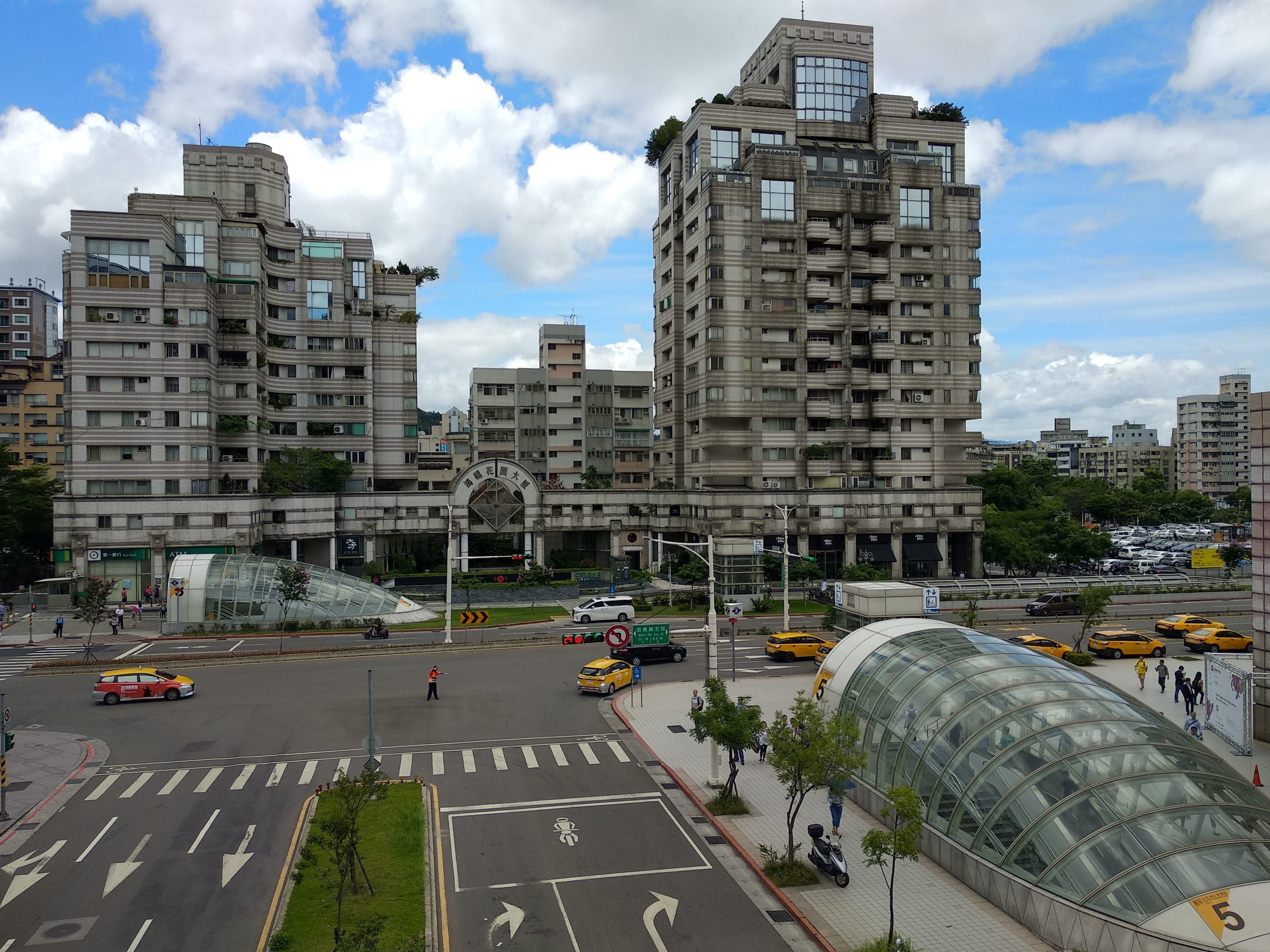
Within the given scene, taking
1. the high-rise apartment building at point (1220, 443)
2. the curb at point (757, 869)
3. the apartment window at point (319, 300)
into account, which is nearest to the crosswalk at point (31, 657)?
the curb at point (757, 869)

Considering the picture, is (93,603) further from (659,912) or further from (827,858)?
(827,858)

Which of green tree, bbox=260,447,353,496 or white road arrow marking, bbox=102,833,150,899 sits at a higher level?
green tree, bbox=260,447,353,496

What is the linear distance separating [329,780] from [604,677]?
14.6m

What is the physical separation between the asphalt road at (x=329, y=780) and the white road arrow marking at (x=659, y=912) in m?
0.05

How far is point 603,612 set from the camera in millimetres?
58844

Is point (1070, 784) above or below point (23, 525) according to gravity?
below

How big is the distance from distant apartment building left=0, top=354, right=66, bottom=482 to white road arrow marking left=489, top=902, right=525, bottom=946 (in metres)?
115

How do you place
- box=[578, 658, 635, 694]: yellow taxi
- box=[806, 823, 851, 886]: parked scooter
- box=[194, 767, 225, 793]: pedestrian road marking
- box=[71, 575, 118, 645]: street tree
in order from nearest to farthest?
box=[806, 823, 851, 886]: parked scooter, box=[194, 767, 225, 793]: pedestrian road marking, box=[578, 658, 635, 694]: yellow taxi, box=[71, 575, 118, 645]: street tree

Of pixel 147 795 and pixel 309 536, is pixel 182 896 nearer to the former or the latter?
pixel 147 795

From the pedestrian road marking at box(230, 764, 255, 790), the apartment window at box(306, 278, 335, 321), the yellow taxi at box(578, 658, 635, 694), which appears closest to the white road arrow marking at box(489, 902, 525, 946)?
the pedestrian road marking at box(230, 764, 255, 790)

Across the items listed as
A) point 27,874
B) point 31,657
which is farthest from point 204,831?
point 31,657

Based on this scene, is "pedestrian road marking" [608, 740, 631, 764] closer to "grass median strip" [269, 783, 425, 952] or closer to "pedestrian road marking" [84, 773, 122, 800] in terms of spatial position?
"grass median strip" [269, 783, 425, 952]

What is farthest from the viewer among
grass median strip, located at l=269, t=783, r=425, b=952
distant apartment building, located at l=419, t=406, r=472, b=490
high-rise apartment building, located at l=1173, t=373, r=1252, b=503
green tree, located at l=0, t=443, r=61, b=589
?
high-rise apartment building, located at l=1173, t=373, r=1252, b=503

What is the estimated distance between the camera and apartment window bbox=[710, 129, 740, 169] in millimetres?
83375
